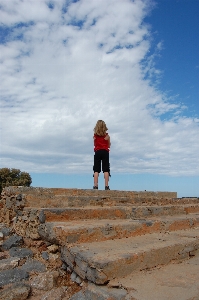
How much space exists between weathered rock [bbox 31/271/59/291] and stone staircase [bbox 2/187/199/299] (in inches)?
9.0

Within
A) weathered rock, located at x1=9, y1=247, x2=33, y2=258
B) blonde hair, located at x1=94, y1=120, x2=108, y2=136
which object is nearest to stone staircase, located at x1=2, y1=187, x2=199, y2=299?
weathered rock, located at x1=9, y1=247, x2=33, y2=258

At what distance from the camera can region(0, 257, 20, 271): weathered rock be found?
10.2 feet

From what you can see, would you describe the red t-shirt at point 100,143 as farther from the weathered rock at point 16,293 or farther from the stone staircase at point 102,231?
the weathered rock at point 16,293

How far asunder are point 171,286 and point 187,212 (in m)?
3.98

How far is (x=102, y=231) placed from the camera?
3.30 m

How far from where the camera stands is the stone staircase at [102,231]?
102 inches

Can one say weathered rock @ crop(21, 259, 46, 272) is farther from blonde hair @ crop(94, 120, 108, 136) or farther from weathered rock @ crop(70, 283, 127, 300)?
blonde hair @ crop(94, 120, 108, 136)

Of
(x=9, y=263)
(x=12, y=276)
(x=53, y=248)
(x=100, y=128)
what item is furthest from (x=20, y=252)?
(x=100, y=128)

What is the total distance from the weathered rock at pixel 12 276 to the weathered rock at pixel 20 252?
51 cm

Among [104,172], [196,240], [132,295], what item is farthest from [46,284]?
[104,172]

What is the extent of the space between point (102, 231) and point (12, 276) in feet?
3.71

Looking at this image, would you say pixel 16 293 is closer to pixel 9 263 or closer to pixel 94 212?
pixel 9 263

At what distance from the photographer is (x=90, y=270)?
2455 millimetres

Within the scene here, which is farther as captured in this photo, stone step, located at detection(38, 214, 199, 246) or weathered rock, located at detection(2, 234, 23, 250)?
weathered rock, located at detection(2, 234, 23, 250)
